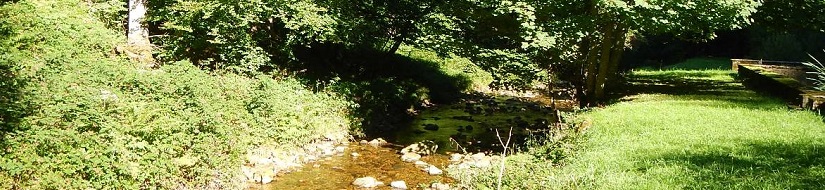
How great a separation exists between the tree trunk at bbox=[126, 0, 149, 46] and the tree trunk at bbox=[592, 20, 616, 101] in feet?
39.4

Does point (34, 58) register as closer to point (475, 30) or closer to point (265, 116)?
point (265, 116)

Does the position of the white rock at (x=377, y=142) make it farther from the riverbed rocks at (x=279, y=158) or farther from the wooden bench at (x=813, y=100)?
the wooden bench at (x=813, y=100)

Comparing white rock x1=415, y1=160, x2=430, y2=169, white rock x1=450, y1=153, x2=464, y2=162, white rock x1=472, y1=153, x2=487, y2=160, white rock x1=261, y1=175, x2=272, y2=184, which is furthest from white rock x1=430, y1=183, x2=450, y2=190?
white rock x1=261, y1=175, x2=272, y2=184

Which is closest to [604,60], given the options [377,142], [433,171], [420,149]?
[420,149]

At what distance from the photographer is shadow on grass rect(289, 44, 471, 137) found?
17219mm

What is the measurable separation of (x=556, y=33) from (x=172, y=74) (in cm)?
855

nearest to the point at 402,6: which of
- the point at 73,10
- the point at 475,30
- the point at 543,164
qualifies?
the point at 475,30

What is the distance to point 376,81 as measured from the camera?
781 inches

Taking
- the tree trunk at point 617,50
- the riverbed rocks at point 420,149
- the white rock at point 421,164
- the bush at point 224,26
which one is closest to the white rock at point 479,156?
the white rock at point 421,164

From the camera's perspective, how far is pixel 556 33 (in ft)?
46.4

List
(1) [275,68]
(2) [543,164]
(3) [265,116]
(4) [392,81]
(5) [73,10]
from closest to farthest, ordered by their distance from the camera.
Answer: (2) [543,164], (3) [265,116], (5) [73,10], (1) [275,68], (4) [392,81]

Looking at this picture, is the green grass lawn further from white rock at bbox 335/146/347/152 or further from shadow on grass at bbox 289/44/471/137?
shadow on grass at bbox 289/44/471/137

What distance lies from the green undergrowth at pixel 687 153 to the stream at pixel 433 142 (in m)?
1.76

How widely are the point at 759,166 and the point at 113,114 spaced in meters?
8.90
